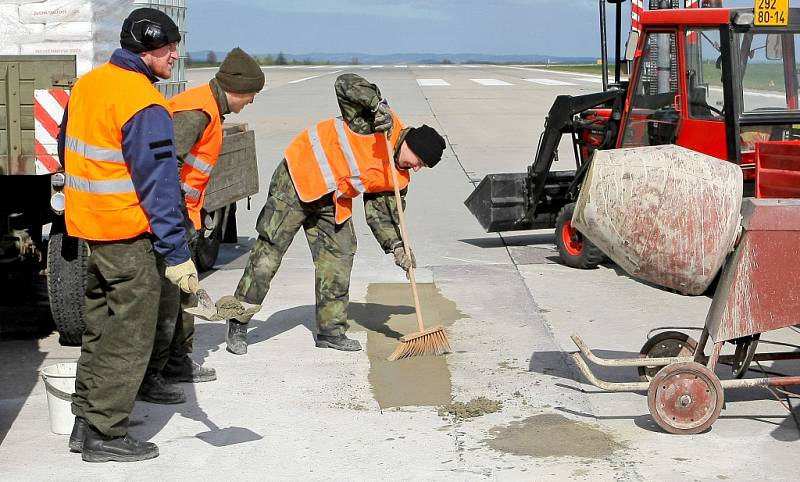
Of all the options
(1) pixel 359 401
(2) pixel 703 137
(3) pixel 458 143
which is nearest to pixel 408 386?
(1) pixel 359 401

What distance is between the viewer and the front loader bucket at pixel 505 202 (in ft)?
34.2

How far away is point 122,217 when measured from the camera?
198 inches

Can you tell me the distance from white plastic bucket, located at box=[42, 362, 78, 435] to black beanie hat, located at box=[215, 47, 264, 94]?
1633mm

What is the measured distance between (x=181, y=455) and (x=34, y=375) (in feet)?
5.47

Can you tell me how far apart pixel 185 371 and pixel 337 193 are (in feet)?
4.40

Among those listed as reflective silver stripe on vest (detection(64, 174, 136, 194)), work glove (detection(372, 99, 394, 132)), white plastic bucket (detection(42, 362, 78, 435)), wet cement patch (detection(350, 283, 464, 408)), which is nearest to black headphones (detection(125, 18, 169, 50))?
reflective silver stripe on vest (detection(64, 174, 136, 194))

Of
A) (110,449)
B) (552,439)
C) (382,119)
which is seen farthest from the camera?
(382,119)

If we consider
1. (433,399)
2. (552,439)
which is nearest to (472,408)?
(433,399)

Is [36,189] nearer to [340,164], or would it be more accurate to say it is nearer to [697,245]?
[340,164]

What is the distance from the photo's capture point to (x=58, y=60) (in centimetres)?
706

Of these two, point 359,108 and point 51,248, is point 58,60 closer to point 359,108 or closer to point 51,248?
point 51,248

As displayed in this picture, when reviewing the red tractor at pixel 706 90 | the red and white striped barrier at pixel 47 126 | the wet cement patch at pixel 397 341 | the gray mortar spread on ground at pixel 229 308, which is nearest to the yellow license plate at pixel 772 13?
the red tractor at pixel 706 90

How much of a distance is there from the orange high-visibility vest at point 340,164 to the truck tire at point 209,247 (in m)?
2.52

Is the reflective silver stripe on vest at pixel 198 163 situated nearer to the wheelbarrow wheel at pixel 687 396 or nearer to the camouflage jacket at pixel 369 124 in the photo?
the camouflage jacket at pixel 369 124
